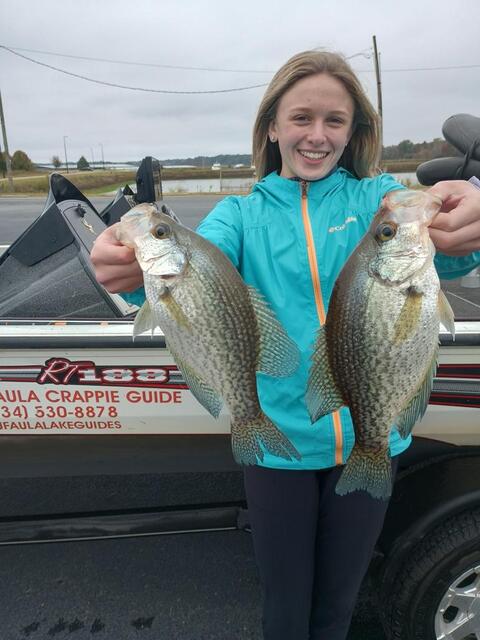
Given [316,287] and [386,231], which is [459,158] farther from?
[386,231]

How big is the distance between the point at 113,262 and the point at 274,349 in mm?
546

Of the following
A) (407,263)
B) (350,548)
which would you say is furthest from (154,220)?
(350,548)

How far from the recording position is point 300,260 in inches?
66.2

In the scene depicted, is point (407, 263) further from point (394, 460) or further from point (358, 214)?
point (394, 460)

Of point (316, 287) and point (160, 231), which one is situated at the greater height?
point (160, 231)

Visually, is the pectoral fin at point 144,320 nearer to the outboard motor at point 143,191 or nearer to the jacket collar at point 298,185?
the jacket collar at point 298,185

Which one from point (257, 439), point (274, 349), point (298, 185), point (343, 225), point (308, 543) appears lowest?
point (308, 543)

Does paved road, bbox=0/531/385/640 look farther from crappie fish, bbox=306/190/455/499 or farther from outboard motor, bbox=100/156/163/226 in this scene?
outboard motor, bbox=100/156/163/226

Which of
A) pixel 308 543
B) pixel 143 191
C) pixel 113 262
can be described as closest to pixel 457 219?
pixel 113 262

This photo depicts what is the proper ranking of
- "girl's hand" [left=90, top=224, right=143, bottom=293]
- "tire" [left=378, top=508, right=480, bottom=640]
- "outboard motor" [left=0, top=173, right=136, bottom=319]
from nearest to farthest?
"girl's hand" [left=90, top=224, right=143, bottom=293] < "tire" [left=378, top=508, right=480, bottom=640] < "outboard motor" [left=0, top=173, right=136, bottom=319]

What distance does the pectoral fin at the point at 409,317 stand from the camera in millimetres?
1387

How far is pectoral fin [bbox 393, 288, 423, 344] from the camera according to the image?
1.39 metres

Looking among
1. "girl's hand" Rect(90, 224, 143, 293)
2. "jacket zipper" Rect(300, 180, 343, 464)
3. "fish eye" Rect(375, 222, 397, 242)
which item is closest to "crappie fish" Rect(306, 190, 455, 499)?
"fish eye" Rect(375, 222, 397, 242)

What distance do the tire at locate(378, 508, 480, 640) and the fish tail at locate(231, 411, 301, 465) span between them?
1047mm
